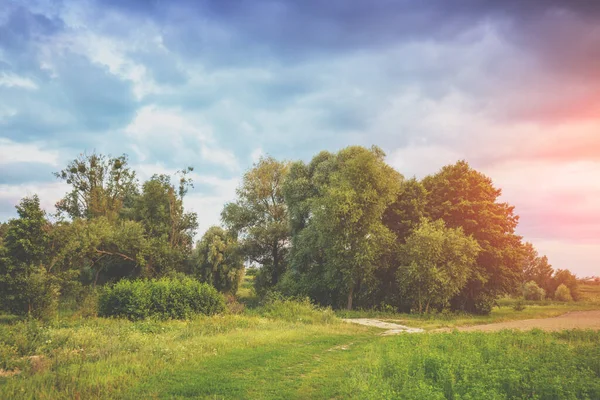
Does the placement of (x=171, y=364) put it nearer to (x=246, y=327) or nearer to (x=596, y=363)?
(x=246, y=327)

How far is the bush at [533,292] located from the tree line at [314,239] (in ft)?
71.1

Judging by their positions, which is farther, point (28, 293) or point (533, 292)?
point (533, 292)

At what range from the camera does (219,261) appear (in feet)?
130

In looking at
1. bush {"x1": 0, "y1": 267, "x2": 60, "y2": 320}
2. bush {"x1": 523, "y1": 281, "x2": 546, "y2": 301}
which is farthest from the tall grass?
bush {"x1": 523, "y1": 281, "x2": 546, "y2": 301}

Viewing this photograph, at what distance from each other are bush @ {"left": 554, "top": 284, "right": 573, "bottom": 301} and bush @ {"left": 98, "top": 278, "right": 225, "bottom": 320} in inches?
1887

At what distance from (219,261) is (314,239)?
10566mm

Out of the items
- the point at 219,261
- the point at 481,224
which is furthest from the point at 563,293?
the point at 219,261

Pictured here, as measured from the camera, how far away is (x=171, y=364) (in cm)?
1108

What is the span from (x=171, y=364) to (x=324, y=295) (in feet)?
85.6

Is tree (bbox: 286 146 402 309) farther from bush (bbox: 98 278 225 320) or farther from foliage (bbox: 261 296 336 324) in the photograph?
bush (bbox: 98 278 225 320)

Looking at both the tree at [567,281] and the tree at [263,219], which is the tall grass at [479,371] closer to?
the tree at [263,219]

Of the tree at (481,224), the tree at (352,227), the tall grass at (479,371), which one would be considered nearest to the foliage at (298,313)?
the tree at (352,227)

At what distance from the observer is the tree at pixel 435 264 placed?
29.1 m

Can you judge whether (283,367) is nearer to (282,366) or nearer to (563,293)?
(282,366)
